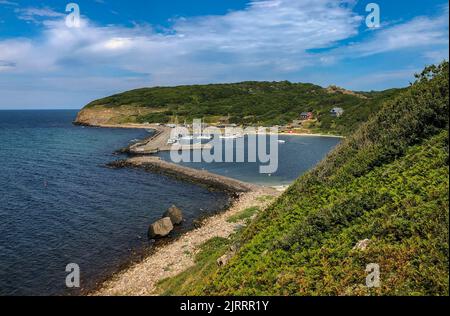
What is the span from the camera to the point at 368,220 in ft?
44.0

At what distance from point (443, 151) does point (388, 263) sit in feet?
23.7

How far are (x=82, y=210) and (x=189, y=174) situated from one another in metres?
23.3

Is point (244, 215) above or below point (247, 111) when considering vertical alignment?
below

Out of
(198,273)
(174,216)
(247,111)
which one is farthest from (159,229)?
(247,111)

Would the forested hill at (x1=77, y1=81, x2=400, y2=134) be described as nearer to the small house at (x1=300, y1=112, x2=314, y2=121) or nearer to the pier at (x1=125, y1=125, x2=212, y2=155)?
the small house at (x1=300, y1=112, x2=314, y2=121)

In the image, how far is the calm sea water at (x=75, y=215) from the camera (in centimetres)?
2752

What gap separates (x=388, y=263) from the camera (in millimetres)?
10367

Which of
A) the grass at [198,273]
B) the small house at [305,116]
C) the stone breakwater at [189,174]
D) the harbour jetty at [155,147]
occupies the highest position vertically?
the small house at [305,116]

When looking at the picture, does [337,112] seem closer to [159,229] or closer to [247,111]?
[247,111]

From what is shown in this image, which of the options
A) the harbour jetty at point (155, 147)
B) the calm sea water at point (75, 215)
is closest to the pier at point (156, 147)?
the harbour jetty at point (155, 147)

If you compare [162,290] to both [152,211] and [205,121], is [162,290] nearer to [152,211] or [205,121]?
[152,211]

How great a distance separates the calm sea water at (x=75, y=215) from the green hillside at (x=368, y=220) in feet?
34.1

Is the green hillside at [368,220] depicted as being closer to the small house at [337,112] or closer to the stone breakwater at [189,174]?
the stone breakwater at [189,174]
